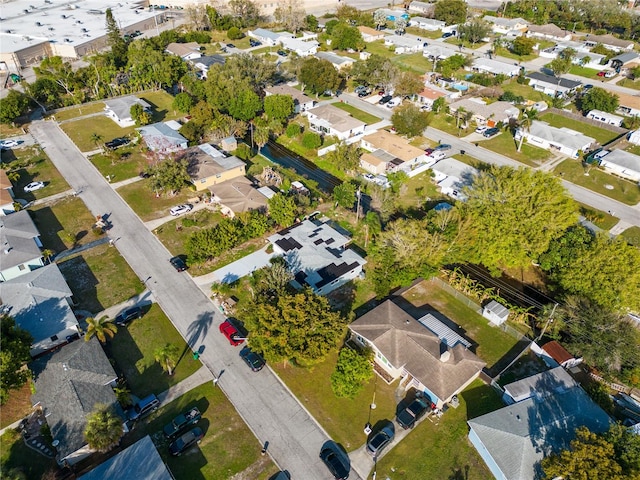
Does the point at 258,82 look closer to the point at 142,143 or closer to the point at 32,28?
the point at 142,143

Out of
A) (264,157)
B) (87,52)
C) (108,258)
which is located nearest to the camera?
(108,258)

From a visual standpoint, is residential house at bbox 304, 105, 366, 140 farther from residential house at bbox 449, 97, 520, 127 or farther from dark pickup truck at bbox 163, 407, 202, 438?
dark pickup truck at bbox 163, 407, 202, 438

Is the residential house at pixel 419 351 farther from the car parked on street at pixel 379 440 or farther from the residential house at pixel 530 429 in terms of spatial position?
the car parked on street at pixel 379 440

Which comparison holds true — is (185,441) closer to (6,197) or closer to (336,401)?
(336,401)

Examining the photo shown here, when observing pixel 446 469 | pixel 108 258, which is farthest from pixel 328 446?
pixel 108 258

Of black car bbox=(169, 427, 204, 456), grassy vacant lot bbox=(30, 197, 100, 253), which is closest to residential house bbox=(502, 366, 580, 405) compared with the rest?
black car bbox=(169, 427, 204, 456)

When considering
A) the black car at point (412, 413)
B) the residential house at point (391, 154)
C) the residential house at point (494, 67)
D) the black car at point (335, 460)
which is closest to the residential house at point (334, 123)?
the residential house at point (391, 154)
